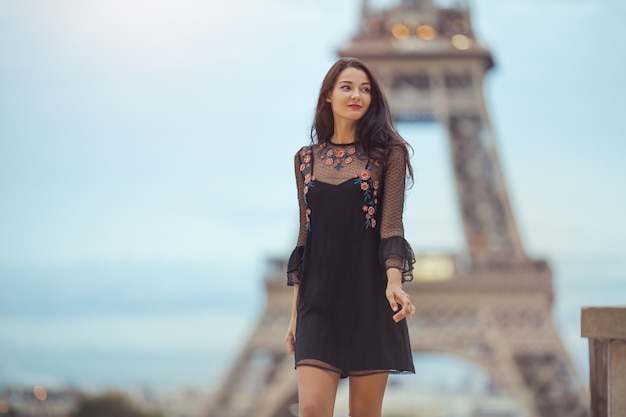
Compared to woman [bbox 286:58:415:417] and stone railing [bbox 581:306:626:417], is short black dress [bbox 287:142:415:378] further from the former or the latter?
stone railing [bbox 581:306:626:417]

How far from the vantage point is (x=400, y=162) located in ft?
14.0

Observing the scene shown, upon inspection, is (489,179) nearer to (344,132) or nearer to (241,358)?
(241,358)

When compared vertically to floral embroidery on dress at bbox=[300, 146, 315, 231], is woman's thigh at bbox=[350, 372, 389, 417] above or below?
below

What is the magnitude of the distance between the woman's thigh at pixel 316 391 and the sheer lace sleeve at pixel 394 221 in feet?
1.36

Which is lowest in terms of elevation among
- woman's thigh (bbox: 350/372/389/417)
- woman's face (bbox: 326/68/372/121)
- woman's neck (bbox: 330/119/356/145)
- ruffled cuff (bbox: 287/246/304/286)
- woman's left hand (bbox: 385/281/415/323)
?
woman's thigh (bbox: 350/372/389/417)

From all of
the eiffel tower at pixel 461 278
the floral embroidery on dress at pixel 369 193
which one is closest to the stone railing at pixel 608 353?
the floral embroidery on dress at pixel 369 193

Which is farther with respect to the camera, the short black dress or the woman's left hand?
the short black dress

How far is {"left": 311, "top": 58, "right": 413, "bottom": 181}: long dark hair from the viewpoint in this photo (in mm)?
4289

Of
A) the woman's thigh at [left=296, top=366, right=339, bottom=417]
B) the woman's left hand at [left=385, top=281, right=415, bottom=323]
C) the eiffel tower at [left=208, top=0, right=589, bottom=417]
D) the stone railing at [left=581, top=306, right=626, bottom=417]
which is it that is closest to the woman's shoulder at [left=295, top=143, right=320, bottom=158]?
the woman's left hand at [left=385, top=281, right=415, bottom=323]

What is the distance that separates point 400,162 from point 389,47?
65.6ft

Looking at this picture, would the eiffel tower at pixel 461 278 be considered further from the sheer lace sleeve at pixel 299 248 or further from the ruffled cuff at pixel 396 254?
the ruffled cuff at pixel 396 254

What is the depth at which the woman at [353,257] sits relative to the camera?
4109mm

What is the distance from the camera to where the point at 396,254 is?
4.13 meters

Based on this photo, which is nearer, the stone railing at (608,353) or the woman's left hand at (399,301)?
the woman's left hand at (399,301)
